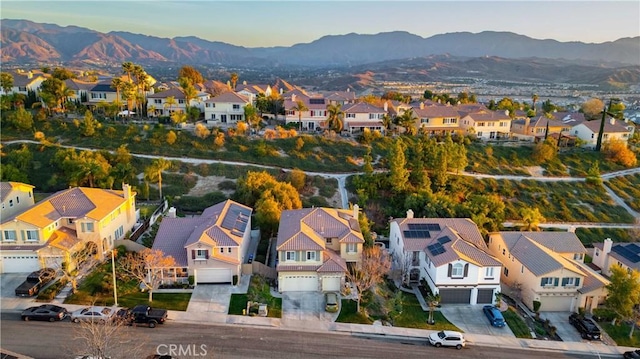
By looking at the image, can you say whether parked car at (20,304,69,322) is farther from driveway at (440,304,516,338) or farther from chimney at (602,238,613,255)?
chimney at (602,238,613,255)

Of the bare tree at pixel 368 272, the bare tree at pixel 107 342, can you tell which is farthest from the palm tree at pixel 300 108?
the bare tree at pixel 107 342

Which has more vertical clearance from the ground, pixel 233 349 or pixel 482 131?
pixel 482 131

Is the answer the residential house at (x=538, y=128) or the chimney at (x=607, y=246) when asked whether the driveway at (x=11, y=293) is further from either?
the residential house at (x=538, y=128)

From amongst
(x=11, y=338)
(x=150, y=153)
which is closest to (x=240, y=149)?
(x=150, y=153)

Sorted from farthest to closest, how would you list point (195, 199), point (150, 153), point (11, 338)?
point (150, 153) → point (195, 199) → point (11, 338)

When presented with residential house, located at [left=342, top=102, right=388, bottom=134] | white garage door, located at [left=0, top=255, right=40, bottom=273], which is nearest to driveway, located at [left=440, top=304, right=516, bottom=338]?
white garage door, located at [left=0, top=255, right=40, bottom=273]

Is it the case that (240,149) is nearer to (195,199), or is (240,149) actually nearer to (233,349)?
(195,199)

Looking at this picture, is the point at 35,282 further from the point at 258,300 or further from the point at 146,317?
the point at 258,300
